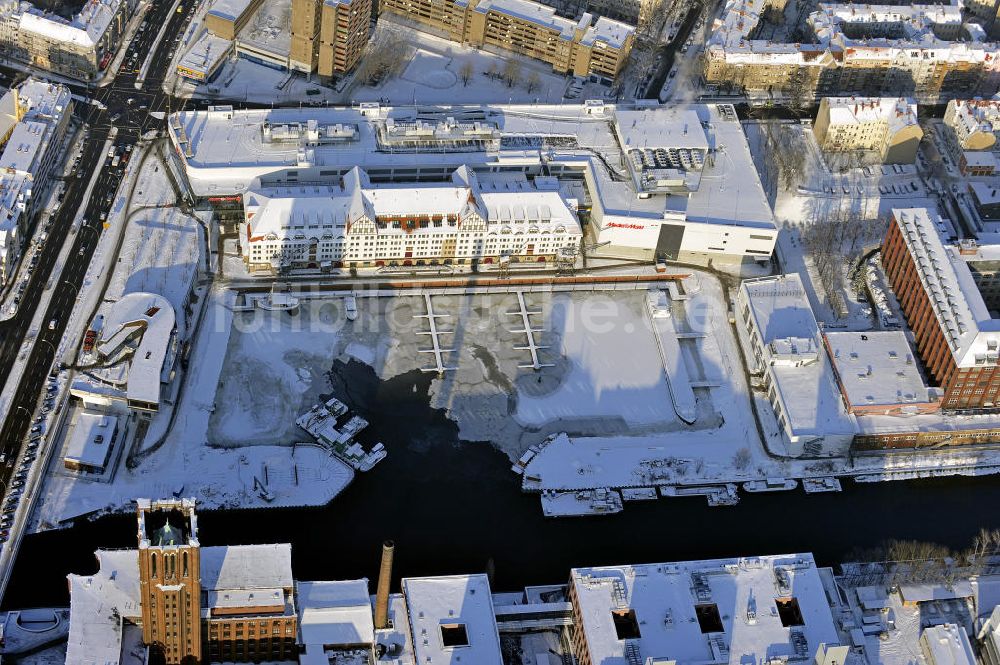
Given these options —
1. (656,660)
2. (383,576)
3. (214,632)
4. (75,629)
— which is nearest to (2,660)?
(75,629)

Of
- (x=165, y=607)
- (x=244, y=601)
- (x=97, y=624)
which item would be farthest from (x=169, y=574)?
(x=97, y=624)

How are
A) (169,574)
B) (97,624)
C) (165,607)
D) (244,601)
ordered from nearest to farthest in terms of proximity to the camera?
(169,574) → (165,607) → (97,624) → (244,601)

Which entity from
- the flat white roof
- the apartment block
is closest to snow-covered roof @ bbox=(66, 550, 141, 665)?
the apartment block

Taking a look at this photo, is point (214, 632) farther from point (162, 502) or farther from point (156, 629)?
point (162, 502)

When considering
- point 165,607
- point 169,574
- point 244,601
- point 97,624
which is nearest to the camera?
point 169,574

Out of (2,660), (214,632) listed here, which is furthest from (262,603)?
(2,660)

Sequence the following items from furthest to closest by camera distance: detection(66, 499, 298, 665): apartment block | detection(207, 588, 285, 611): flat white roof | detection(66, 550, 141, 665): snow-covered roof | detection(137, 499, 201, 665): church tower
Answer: detection(207, 588, 285, 611): flat white roof < detection(66, 550, 141, 665): snow-covered roof < detection(66, 499, 298, 665): apartment block < detection(137, 499, 201, 665): church tower

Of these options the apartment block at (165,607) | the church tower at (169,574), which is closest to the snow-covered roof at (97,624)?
the apartment block at (165,607)

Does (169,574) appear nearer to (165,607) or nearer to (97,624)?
(165,607)

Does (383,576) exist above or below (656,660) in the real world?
above

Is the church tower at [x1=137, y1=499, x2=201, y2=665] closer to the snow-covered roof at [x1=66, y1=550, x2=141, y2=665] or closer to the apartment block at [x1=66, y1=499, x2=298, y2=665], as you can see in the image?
the apartment block at [x1=66, y1=499, x2=298, y2=665]

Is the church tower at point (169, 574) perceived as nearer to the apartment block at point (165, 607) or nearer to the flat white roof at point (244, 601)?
the apartment block at point (165, 607)
